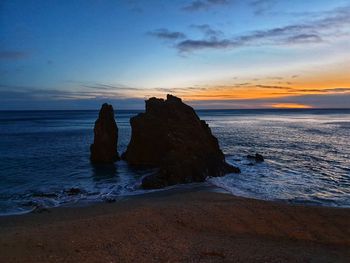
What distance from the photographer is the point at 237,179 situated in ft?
104

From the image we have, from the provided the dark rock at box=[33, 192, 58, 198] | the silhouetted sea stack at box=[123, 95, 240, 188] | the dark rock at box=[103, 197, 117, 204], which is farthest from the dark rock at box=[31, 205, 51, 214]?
the silhouetted sea stack at box=[123, 95, 240, 188]

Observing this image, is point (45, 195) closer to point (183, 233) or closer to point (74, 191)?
point (74, 191)

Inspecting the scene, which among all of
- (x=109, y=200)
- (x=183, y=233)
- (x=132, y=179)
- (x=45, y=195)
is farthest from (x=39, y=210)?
(x=132, y=179)

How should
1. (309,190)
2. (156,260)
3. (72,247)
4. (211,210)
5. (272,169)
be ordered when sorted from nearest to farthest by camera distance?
(156,260)
(72,247)
(211,210)
(309,190)
(272,169)

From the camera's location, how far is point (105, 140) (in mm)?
42656

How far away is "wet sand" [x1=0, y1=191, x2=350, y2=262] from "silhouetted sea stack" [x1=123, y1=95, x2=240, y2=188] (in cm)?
732

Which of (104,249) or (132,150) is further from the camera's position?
(132,150)

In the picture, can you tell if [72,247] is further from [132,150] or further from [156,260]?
[132,150]

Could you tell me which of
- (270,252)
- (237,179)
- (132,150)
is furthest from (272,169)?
(270,252)

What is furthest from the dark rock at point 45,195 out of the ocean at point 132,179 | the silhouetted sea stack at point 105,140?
the silhouetted sea stack at point 105,140

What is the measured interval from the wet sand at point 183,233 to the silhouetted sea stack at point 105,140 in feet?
63.6

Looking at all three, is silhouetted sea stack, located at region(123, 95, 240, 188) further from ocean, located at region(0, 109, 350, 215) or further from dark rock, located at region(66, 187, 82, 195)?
dark rock, located at region(66, 187, 82, 195)

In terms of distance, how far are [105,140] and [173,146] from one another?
1154cm

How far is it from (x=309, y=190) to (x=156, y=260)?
1769 cm
